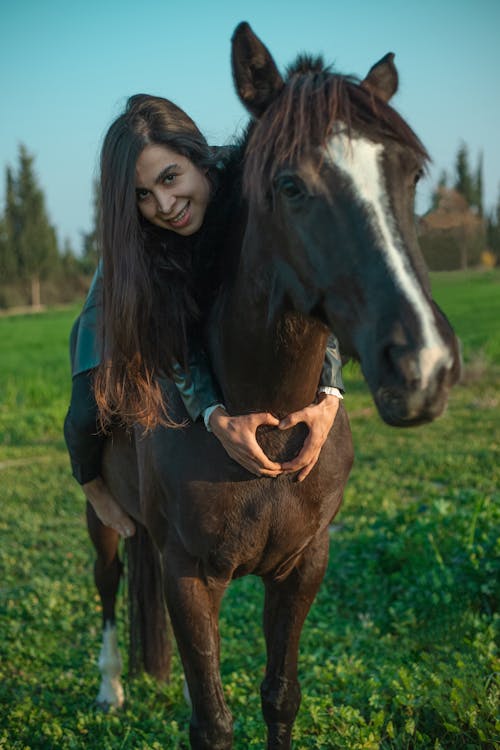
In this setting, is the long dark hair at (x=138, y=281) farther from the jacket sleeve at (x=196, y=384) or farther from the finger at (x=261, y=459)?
the finger at (x=261, y=459)

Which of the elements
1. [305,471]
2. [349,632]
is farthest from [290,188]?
[349,632]

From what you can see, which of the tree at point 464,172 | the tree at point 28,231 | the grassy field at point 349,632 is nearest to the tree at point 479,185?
the tree at point 464,172

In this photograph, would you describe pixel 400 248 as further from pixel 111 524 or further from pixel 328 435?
pixel 111 524

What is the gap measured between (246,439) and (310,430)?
8.3 inches

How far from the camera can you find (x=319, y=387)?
2.20m

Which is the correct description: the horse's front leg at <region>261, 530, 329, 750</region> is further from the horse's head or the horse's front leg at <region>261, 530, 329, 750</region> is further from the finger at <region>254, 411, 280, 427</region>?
the horse's head

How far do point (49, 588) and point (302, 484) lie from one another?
124 inches

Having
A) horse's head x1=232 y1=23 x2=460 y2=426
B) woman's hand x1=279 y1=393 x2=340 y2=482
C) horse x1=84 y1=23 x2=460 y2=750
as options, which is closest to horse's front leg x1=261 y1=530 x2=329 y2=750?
horse x1=84 y1=23 x2=460 y2=750

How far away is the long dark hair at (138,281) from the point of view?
82.7 inches

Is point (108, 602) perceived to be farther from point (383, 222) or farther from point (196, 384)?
point (383, 222)

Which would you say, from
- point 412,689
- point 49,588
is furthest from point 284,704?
point 49,588

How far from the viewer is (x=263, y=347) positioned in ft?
6.58

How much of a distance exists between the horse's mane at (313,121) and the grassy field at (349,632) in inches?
40.6

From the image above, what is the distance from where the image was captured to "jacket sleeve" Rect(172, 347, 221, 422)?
2150 mm
